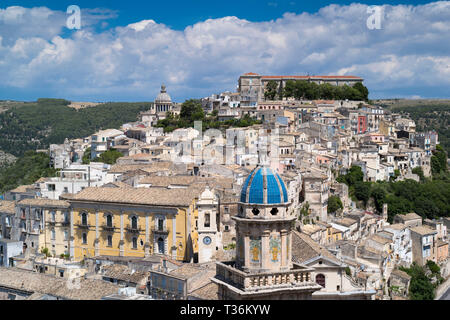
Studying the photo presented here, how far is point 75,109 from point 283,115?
3576 inches

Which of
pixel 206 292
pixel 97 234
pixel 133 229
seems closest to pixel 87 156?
pixel 97 234

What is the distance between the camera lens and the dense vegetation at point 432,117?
107m

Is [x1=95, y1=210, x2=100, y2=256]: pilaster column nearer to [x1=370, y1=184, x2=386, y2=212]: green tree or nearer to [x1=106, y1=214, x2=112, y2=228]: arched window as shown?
[x1=106, y1=214, x2=112, y2=228]: arched window

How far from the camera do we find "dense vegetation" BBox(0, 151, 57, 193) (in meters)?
56.8

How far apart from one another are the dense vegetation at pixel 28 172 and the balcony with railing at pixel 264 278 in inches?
1838

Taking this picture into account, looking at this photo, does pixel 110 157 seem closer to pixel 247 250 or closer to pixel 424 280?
pixel 424 280

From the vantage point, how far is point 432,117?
118312 mm

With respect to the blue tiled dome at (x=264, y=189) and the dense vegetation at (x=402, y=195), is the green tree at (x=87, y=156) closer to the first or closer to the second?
the dense vegetation at (x=402, y=195)

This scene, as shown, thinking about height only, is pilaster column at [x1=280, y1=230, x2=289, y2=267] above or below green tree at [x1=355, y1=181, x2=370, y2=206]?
above

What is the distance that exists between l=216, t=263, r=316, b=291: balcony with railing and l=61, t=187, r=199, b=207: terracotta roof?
2033 cm

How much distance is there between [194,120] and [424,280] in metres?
35.5

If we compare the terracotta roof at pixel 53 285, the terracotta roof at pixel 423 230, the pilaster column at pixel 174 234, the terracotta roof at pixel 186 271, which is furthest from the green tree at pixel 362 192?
the terracotta roof at pixel 53 285

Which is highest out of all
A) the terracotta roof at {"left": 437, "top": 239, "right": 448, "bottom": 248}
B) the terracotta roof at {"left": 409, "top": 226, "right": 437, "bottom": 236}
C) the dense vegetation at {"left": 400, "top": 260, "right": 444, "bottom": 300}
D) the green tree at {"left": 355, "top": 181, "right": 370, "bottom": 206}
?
the green tree at {"left": 355, "top": 181, "right": 370, "bottom": 206}

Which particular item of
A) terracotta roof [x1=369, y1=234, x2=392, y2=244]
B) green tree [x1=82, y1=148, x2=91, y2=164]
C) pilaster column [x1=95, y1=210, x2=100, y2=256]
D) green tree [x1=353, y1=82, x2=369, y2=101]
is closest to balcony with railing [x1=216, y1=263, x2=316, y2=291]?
pilaster column [x1=95, y1=210, x2=100, y2=256]
